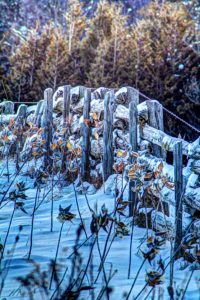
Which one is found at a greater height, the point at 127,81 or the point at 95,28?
the point at 95,28

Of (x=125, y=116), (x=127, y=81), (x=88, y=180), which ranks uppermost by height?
(x=127, y=81)

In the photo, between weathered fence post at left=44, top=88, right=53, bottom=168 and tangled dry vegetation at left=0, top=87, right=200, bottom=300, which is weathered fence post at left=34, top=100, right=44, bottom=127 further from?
weathered fence post at left=44, top=88, right=53, bottom=168

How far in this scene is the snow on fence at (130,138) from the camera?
424cm

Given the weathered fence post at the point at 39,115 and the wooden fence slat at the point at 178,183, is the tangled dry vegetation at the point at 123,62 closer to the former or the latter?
the weathered fence post at the point at 39,115

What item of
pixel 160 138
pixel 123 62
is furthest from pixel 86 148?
pixel 123 62

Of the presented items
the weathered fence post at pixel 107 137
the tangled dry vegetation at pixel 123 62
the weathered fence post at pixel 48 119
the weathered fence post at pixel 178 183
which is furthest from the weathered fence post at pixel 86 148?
the tangled dry vegetation at pixel 123 62

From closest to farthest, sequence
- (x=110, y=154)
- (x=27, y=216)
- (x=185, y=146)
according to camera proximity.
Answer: (x=185, y=146) → (x=27, y=216) → (x=110, y=154)

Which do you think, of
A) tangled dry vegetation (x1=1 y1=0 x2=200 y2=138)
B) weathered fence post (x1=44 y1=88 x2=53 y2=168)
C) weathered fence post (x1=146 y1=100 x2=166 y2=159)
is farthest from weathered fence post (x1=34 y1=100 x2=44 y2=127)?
tangled dry vegetation (x1=1 y1=0 x2=200 y2=138)

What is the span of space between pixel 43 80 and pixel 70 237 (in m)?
16.7

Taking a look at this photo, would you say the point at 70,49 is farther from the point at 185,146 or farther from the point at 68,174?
the point at 185,146

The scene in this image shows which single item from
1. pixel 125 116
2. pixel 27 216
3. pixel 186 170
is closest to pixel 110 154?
pixel 125 116

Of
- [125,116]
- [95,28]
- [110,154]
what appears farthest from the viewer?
[95,28]

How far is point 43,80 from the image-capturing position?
20.7 metres

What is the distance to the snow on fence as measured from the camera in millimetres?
4238
